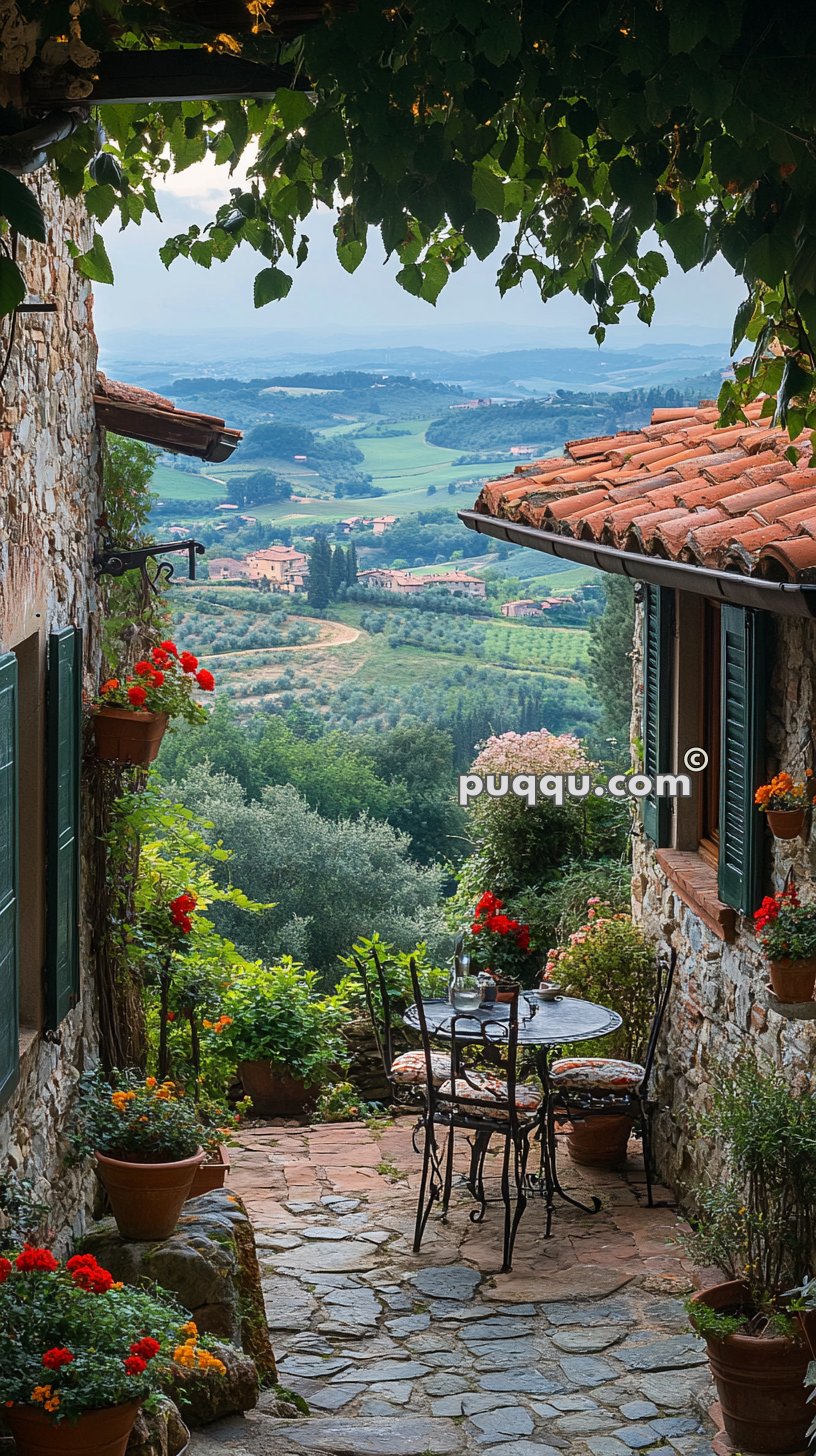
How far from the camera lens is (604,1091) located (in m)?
7.00

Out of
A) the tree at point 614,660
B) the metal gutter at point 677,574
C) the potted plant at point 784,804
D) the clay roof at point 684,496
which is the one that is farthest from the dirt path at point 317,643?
the potted plant at point 784,804

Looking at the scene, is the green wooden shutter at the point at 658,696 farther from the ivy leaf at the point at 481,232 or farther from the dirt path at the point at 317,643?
the dirt path at the point at 317,643

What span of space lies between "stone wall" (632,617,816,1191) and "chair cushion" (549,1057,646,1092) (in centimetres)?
22

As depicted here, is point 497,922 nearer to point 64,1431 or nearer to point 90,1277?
point 90,1277

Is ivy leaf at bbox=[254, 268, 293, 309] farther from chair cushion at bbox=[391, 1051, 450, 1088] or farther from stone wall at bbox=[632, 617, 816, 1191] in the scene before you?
chair cushion at bbox=[391, 1051, 450, 1088]

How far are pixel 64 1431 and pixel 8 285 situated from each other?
2.38 m

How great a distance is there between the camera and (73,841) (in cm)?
485

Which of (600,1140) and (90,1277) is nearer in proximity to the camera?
(90,1277)

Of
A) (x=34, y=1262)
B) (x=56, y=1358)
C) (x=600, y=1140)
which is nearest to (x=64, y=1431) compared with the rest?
(x=56, y=1358)

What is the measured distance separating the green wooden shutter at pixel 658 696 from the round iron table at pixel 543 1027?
98 centimetres

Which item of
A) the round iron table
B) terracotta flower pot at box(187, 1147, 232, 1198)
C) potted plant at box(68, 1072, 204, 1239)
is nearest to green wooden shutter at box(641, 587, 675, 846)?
the round iron table

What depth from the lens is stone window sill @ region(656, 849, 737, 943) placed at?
19.4 ft

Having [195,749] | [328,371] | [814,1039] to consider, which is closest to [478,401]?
[328,371]

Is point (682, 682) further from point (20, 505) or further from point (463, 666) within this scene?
point (463, 666)
